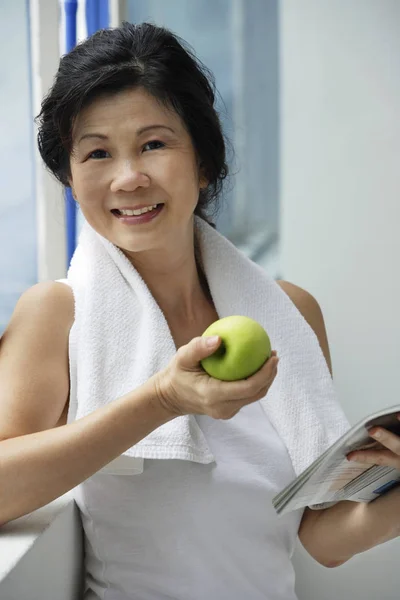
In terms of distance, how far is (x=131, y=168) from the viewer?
121 cm

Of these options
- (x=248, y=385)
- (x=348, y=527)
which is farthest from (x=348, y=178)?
(x=248, y=385)

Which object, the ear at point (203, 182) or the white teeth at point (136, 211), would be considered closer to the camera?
the white teeth at point (136, 211)

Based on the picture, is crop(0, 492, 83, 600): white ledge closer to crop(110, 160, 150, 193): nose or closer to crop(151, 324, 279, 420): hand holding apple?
crop(151, 324, 279, 420): hand holding apple

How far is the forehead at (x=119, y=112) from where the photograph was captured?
121cm

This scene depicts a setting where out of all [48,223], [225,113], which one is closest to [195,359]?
[48,223]

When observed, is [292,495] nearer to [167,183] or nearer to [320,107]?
[167,183]

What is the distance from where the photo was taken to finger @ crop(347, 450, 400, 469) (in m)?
1.01

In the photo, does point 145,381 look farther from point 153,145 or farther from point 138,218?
point 153,145

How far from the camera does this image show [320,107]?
2.01 m

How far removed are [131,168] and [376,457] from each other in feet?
1.83

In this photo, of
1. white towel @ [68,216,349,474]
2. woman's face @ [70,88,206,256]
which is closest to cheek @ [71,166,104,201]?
woman's face @ [70,88,206,256]

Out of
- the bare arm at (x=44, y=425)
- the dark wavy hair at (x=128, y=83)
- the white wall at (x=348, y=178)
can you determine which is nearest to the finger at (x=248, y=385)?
the bare arm at (x=44, y=425)

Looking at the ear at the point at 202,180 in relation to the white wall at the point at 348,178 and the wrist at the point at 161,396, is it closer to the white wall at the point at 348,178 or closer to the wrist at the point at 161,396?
the wrist at the point at 161,396

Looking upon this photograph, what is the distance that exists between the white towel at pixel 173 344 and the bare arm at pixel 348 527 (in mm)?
120
